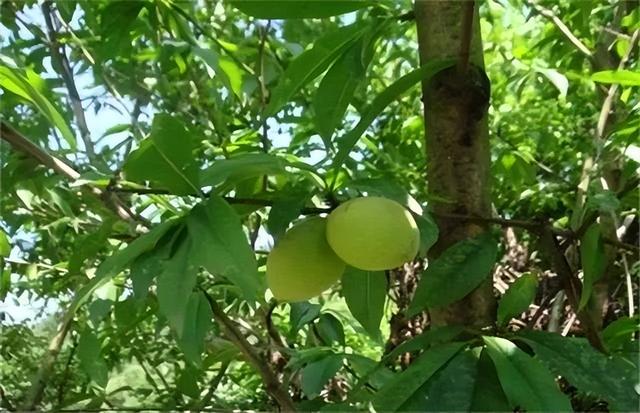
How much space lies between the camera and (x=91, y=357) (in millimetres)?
1104

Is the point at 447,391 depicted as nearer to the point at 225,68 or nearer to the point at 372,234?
the point at 372,234

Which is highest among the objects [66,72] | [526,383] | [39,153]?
[66,72]

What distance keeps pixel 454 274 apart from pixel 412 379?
0.10 meters

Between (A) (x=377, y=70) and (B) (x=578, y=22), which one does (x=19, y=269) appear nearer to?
(A) (x=377, y=70)

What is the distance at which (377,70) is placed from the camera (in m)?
1.68

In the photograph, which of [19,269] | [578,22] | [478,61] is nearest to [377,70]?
[578,22]

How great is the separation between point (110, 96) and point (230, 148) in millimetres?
469

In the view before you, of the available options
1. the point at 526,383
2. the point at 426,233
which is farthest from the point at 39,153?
the point at 526,383

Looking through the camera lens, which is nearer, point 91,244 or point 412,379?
point 412,379

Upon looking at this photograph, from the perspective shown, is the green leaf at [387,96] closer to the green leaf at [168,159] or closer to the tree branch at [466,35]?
the tree branch at [466,35]

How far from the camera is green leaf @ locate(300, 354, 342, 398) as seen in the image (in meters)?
0.92

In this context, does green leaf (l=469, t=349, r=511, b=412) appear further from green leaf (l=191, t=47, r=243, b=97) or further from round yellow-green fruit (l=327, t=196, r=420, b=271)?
green leaf (l=191, t=47, r=243, b=97)

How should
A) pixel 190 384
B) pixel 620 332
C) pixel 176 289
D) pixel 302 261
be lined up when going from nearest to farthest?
pixel 176 289 → pixel 302 261 → pixel 620 332 → pixel 190 384

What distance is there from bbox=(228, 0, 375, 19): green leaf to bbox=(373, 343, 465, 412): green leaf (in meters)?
0.27
